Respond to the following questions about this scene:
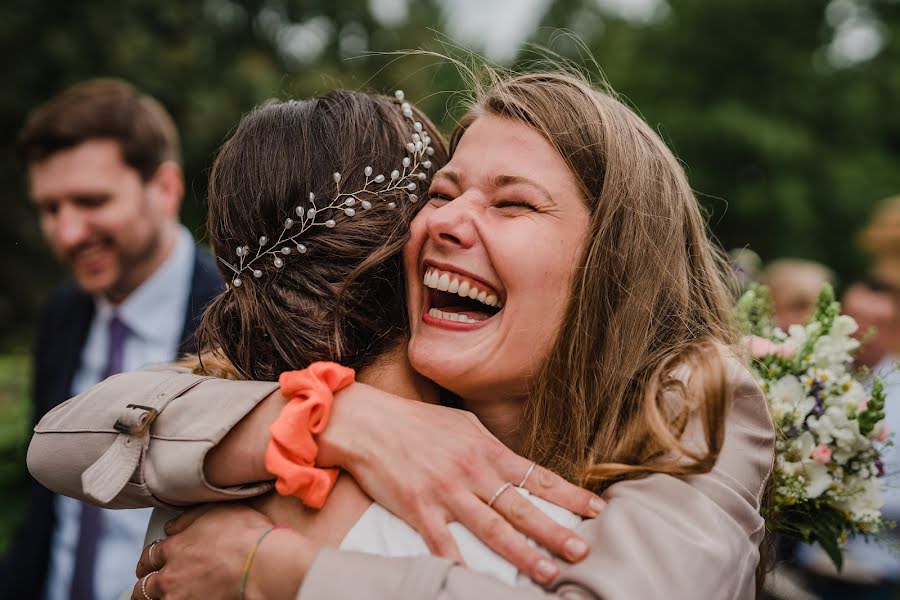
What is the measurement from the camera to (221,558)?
2035 mm

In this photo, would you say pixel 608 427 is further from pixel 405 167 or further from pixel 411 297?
pixel 405 167

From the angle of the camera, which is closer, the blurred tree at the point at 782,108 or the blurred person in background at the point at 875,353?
the blurred person in background at the point at 875,353

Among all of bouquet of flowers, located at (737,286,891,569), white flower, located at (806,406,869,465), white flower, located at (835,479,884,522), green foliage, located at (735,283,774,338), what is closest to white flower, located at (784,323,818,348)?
bouquet of flowers, located at (737,286,891,569)

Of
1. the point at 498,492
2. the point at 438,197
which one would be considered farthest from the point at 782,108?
the point at 498,492

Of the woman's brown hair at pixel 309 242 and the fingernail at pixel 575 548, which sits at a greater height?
the woman's brown hair at pixel 309 242

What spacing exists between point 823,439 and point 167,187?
12.6 ft

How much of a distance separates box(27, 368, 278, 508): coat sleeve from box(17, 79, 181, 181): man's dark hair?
2.62 m

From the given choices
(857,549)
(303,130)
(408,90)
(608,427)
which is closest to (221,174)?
(303,130)

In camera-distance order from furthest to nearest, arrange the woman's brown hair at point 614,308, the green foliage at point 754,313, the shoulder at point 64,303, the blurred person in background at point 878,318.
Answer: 1. the blurred person in background at point 878,318
2. the shoulder at point 64,303
3. the green foliage at point 754,313
4. the woman's brown hair at point 614,308

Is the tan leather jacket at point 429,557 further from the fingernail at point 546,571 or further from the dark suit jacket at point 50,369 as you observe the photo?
the dark suit jacket at point 50,369

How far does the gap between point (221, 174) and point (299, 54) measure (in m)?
19.0

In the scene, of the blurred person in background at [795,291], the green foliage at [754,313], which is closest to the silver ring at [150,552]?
the green foliage at [754,313]

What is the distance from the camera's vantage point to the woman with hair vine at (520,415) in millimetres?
1873

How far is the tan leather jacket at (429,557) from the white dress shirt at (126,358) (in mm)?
1566
